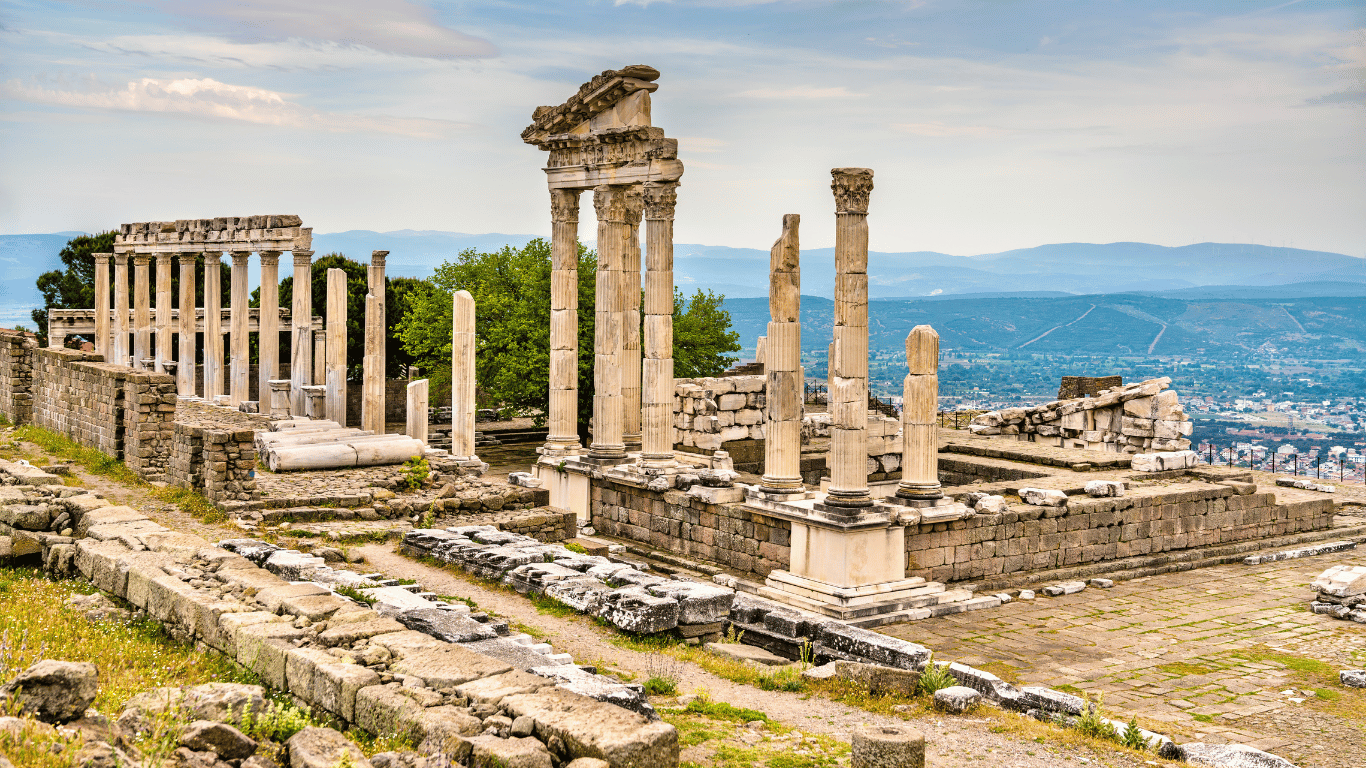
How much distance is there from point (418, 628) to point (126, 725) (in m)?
4.40

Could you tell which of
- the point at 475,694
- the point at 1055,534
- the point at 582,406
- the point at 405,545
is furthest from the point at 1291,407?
the point at 475,694

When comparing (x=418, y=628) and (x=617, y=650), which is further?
(x=617, y=650)

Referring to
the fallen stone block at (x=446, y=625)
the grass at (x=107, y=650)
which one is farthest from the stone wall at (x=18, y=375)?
the fallen stone block at (x=446, y=625)

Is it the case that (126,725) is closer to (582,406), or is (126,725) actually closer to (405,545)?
(405,545)

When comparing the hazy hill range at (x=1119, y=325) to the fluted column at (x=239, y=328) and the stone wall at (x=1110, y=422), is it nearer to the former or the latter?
the stone wall at (x=1110, y=422)

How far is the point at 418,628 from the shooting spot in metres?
12.5

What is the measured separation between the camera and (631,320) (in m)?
23.8

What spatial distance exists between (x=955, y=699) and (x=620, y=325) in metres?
12.8

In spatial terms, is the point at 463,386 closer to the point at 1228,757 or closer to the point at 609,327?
the point at 609,327

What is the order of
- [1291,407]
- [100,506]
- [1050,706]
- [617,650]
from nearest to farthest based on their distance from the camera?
[1050,706] < [617,650] < [100,506] < [1291,407]

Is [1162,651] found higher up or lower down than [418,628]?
lower down

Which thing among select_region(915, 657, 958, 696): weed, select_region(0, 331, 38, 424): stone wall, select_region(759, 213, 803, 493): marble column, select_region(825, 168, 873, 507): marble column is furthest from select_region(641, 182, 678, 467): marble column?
select_region(0, 331, 38, 424): stone wall

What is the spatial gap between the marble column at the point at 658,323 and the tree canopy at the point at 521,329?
13330mm

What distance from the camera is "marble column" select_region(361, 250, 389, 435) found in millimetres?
30297
